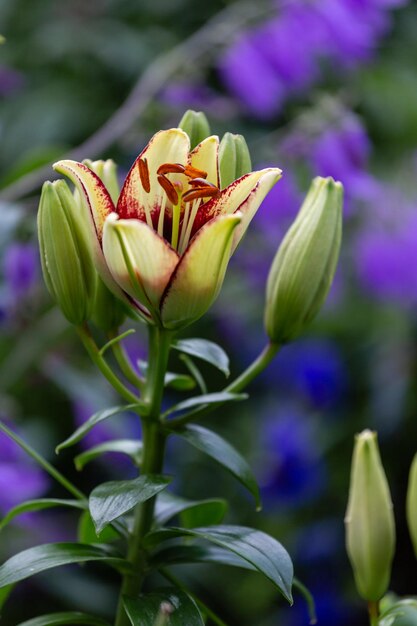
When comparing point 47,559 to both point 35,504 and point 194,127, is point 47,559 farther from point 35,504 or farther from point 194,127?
point 194,127

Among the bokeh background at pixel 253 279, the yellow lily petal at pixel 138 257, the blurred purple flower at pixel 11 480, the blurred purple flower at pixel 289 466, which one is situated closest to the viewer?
the yellow lily petal at pixel 138 257

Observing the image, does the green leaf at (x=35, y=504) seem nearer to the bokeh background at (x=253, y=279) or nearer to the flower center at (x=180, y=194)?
the flower center at (x=180, y=194)

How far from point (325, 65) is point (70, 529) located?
88 cm

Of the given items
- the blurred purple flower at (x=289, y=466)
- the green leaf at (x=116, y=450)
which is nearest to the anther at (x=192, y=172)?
the green leaf at (x=116, y=450)

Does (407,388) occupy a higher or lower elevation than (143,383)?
lower

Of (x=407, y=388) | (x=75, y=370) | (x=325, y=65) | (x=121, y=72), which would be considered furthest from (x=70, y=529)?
(x=325, y=65)

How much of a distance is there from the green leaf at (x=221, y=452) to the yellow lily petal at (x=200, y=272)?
0.05 metres

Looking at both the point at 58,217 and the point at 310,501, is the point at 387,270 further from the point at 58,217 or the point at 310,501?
the point at 58,217

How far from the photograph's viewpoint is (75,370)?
101 cm

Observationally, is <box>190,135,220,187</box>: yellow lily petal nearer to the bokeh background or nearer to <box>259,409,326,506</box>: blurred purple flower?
the bokeh background

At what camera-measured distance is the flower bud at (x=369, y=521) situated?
1.12ft

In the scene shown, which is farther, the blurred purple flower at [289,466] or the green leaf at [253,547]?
the blurred purple flower at [289,466]

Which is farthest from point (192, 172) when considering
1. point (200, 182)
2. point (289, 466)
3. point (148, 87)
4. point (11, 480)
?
point (289, 466)

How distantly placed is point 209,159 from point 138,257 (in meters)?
0.05
